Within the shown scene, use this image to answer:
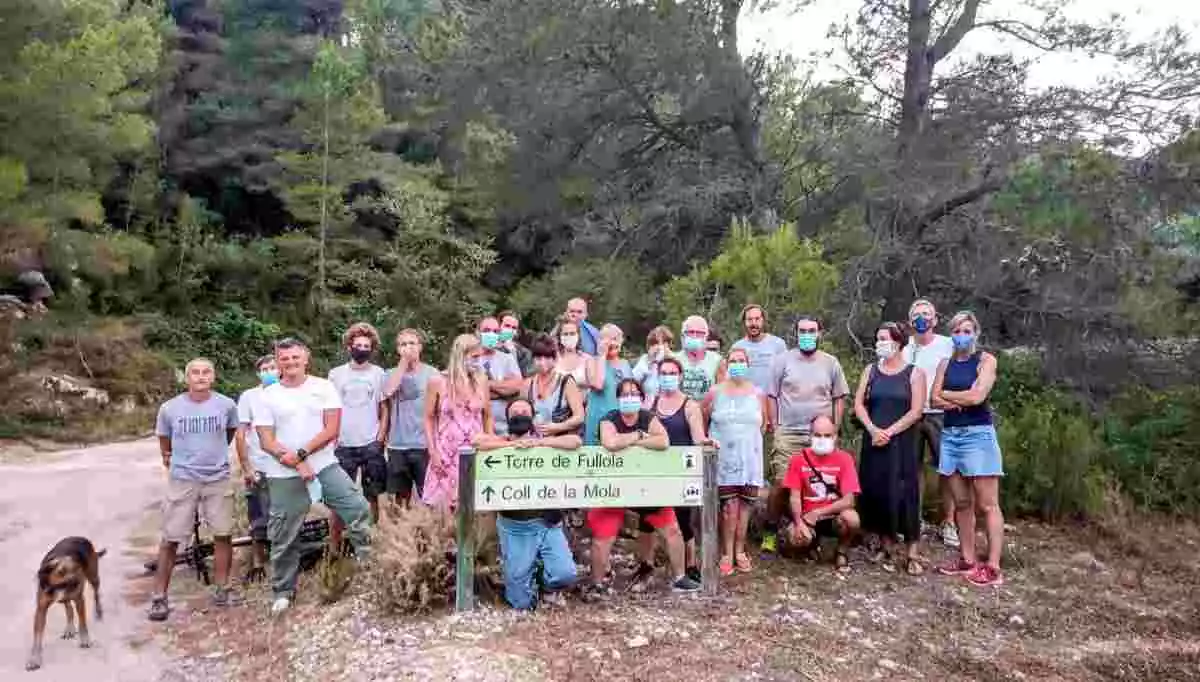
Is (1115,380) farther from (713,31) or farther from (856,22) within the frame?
(713,31)

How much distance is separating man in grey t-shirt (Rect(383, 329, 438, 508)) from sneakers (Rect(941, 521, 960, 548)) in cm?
364

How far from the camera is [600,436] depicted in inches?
206

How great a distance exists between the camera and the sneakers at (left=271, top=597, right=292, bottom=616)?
5176 mm

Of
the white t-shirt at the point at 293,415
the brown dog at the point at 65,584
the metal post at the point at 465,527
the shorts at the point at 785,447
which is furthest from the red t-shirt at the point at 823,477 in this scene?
the brown dog at the point at 65,584

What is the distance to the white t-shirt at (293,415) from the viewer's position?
5.10 m

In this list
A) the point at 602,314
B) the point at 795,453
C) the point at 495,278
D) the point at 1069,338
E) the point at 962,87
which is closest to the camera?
the point at 795,453

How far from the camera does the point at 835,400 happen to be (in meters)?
5.83

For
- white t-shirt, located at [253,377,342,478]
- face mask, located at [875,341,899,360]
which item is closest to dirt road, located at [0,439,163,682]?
white t-shirt, located at [253,377,342,478]

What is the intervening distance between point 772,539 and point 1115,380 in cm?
489

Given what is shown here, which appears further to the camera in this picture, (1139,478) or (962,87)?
(962,87)

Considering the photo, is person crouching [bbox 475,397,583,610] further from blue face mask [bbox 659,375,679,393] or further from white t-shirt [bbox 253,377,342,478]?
white t-shirt [bbox 253,377,342,478]

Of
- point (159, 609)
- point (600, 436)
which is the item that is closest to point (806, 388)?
point (600, 436)

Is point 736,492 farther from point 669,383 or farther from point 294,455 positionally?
point 294,455

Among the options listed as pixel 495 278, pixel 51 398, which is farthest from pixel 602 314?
pixel 495 278
